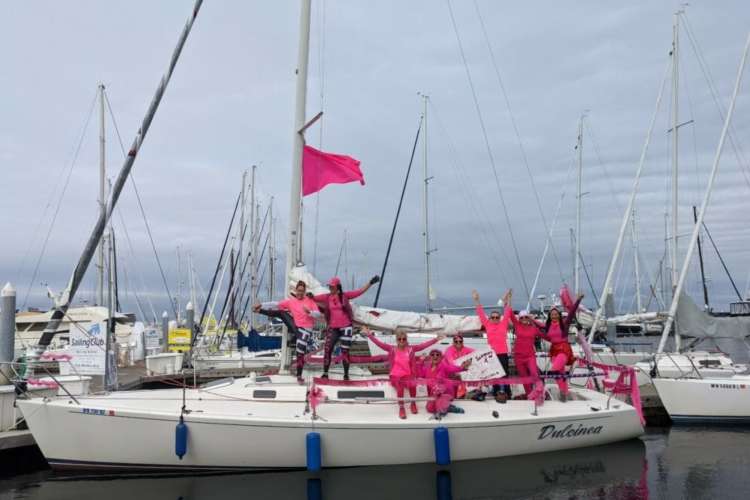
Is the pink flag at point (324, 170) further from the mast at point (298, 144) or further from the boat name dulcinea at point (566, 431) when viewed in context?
the boat name dulcinea at point (566, 431)

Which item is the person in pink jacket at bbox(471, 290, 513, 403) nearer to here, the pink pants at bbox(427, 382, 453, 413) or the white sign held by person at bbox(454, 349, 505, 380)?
the white sign held by person at bbox(454, 349, 505, 380)

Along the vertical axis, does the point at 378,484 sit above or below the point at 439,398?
below

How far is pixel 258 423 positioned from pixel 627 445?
7209mm

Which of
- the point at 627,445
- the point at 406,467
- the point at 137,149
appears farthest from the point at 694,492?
the point at 137,149

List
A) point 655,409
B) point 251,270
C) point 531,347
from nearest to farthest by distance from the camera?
point 531,347, point 655,409, point 251,270

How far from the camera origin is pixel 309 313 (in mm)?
9852

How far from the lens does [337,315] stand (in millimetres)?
10016

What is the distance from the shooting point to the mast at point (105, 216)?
33.5ft

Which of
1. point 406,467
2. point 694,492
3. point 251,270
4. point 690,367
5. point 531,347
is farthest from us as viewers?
point 251,270

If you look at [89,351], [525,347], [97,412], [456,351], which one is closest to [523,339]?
[525,347]

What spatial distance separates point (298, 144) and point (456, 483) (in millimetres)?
6148

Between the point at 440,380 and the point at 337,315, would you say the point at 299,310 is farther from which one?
the point at 440,380

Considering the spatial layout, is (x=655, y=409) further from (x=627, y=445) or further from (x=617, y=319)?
(x=617, y=319)

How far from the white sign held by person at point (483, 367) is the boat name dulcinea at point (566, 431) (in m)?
1.23
